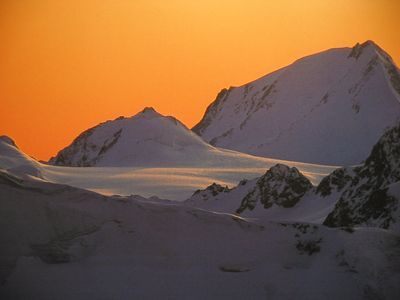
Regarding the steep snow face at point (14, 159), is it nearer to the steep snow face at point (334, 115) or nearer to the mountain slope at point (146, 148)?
the mountain slope at point (146, 148)

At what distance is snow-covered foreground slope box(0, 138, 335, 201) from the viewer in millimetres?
79125

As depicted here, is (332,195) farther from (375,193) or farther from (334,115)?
(334,115)

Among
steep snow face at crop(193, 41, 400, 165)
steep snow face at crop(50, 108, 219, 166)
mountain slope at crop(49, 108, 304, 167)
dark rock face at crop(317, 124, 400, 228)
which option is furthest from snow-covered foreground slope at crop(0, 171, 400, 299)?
steep snow face at crop(193, 41, 400, 165)

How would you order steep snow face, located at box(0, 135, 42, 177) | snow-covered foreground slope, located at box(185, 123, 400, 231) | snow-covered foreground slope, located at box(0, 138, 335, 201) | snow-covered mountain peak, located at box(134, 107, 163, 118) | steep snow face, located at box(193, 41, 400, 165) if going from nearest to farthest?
snow-covered foreground slope, located at box(185, 123, 400, 231) → snow-covered foreground slope, located at box(0, 138, 335, 201) → steep snow face, located at box(0, 135, 42, 177) → steep snow face, located at box(193, 41, 400, 165) → snow-covered mountain peak, located at box(134, 107, 163, 118)

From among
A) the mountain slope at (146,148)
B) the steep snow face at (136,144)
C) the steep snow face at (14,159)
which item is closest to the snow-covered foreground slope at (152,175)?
the steep snow face at (14,159)

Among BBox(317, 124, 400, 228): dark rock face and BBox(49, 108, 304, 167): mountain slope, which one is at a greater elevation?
BBox(49, 108, 304, 167): mountain slope

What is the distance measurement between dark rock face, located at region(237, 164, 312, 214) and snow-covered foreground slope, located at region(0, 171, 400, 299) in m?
30.0

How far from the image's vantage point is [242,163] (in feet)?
374

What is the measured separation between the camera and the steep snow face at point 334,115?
15150 centimetres

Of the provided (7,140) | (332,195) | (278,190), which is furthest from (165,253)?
(7,140)

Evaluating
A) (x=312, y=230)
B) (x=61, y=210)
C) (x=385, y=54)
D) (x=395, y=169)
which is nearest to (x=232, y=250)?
(x=312, y=230)

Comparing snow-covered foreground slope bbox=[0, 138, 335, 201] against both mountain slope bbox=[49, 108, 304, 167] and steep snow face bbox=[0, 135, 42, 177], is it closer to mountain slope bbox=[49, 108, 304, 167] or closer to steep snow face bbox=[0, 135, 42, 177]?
steep snow face bbox=[0, 135, 42, 177]

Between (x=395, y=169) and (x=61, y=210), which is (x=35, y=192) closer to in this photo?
(x=61, y=210)

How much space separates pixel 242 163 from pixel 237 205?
6586cm
